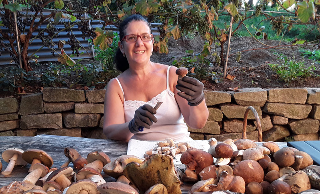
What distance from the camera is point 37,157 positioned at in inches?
48.4

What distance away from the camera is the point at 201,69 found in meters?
3.88

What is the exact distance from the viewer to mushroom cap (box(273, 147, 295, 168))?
3.25 feet

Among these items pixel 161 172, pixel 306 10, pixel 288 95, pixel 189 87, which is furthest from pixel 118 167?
pixel 288 95

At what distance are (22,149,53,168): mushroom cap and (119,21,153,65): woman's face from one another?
1.01 meters

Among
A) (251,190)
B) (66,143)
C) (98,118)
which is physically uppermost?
(251,190)

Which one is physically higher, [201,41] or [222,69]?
[201,41]

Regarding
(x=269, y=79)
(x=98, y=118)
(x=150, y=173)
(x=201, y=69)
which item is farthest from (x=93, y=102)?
(x=150, y=173)

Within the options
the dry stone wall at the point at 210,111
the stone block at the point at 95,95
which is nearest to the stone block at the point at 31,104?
the dry stone wall at the point at 210,111

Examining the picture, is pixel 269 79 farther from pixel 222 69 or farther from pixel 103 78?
pixel 103 78

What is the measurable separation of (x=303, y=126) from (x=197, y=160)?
3189 millimetres

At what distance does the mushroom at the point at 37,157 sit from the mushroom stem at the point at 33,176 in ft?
0.23

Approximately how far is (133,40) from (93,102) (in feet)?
5.64

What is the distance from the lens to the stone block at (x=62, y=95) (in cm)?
345

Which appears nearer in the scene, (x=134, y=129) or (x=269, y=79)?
(x=134, y=129)
